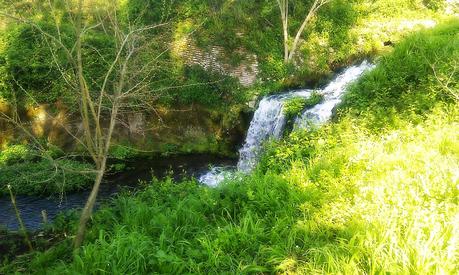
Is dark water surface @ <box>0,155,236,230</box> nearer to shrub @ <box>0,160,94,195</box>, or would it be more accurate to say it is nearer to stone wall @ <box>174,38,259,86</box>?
shrub @ <box>0,160,94,195</box>

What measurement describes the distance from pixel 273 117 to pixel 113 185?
5639 mm

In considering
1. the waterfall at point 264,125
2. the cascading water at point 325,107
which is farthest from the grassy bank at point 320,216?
the waterfall at point 264,125

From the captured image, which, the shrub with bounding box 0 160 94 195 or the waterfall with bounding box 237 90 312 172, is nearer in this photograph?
the shrub with bounding box 0 160 94 195

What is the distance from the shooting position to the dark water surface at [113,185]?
8.83 m

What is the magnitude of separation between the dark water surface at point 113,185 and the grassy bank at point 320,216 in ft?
11.8

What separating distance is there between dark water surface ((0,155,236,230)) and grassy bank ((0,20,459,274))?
3594 millimetres

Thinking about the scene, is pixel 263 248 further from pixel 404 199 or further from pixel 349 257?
pixel 404 199

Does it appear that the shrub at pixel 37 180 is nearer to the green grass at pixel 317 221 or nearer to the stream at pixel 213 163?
the stream at pixel 213 163

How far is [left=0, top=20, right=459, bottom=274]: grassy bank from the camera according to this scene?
10.7ft

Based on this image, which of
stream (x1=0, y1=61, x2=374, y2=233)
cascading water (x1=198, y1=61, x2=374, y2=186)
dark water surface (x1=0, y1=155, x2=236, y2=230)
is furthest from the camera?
cascading water (x1=198, y1=61, x2=374, y2=186)

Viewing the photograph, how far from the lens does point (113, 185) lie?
10.6m

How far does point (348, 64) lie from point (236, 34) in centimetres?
494

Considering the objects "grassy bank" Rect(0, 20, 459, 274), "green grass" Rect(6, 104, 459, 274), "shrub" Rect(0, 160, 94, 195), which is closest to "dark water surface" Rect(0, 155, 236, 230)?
"shrub" Rect(0, 160, 94, 195)

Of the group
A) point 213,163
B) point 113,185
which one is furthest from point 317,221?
point 113,185
